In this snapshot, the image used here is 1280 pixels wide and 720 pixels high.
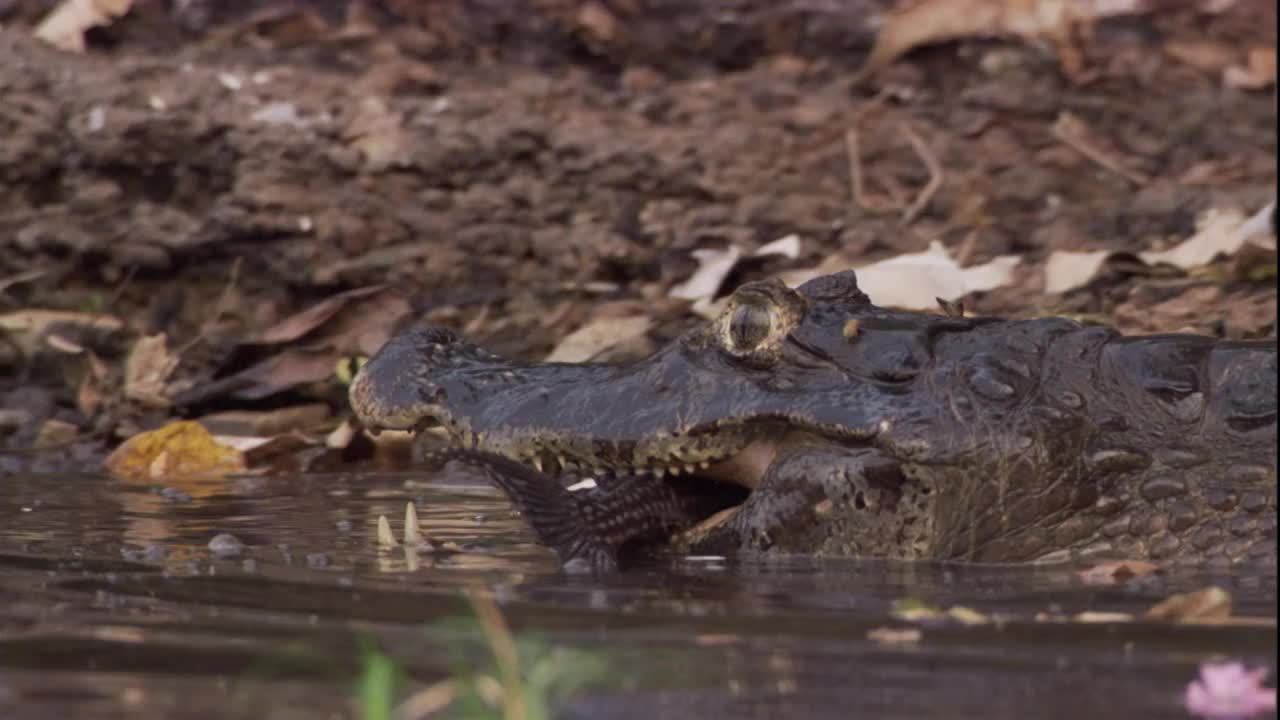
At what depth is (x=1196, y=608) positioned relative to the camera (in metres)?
3.27

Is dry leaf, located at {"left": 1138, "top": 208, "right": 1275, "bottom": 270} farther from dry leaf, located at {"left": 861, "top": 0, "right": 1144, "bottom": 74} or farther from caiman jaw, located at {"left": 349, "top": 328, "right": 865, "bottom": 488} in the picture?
caiman jaw, located at {"left": 349, "top": 328, "right": 865, "bottom": 488}

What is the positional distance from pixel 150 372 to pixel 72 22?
235cm

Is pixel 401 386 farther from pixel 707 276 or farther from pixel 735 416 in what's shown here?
pixel 707 276

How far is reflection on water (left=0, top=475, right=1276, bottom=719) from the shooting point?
2.71 m

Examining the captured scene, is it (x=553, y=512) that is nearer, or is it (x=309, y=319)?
(x=553, y=512)

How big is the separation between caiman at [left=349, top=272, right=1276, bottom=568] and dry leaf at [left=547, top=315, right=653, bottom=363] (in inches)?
103

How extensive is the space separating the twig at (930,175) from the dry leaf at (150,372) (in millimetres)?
2634

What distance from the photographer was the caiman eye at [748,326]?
429 centimetres

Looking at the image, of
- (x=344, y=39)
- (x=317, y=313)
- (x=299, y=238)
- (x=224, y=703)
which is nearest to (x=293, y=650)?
(x=224, y=703)

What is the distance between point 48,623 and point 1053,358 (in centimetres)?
196

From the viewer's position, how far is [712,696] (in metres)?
2.71

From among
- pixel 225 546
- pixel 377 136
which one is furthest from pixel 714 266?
pixel 225 546

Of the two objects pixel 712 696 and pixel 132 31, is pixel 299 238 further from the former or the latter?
pixel 712 696

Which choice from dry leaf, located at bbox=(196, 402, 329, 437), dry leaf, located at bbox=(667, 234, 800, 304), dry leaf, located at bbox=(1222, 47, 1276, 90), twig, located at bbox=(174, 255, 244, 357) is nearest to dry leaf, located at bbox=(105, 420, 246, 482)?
dry leaf, located at bbox=(196, 402, 329, 437)
